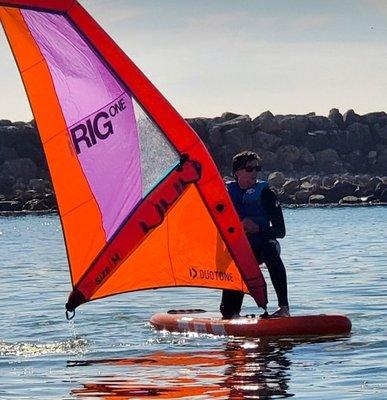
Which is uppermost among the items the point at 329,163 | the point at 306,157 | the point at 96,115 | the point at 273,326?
the point at 306,157

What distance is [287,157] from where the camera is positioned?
399 ft

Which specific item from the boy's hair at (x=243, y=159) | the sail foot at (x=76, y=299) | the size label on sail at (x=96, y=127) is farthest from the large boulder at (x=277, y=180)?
the size label on sail at (x=96, y=127)

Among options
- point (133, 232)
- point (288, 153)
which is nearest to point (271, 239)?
point (133, 232)

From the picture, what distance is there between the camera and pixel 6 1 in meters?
14.4

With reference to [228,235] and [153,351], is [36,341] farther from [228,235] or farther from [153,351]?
[228,235]

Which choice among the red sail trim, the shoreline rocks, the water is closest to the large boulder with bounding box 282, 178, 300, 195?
the shoreline rocks

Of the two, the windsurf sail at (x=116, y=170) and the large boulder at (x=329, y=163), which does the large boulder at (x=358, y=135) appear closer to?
the large boulder at (x=329, y=163)

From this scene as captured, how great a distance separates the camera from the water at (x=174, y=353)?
40.2ft

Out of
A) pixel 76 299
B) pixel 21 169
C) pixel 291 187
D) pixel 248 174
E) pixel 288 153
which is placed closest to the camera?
pixel 76 299

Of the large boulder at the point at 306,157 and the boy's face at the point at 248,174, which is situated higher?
the large boulder at the point at 306,157

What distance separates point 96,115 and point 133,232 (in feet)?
4.77

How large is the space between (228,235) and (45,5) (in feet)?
11.1

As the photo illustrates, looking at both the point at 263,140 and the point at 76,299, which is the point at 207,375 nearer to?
the point at 76,299

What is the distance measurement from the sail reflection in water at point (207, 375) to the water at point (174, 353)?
0.03ft
